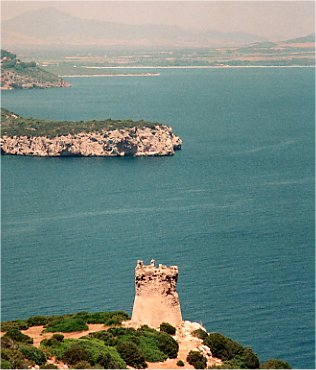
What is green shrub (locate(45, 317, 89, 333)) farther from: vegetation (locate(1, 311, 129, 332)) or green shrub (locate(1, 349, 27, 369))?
green shrub (locate(1, 349, 27, 369))

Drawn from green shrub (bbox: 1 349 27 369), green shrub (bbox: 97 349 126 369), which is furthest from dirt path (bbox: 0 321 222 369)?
green shrub (bbox: 1 349 27 369)

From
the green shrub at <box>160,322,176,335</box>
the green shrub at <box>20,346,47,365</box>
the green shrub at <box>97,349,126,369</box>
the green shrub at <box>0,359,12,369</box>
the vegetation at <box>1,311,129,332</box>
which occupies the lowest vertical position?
the vegetation at <box>1,311,129,332</box>

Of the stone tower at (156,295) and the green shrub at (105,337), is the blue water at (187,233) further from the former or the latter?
the green shrub at (105,337)

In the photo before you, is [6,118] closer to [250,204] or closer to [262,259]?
[250,204]

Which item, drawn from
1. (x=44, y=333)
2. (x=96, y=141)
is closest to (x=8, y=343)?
(x=44, y=333)

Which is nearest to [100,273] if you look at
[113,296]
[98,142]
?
[113,296]

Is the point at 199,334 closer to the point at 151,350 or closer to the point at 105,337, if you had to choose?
the point at 151,350
